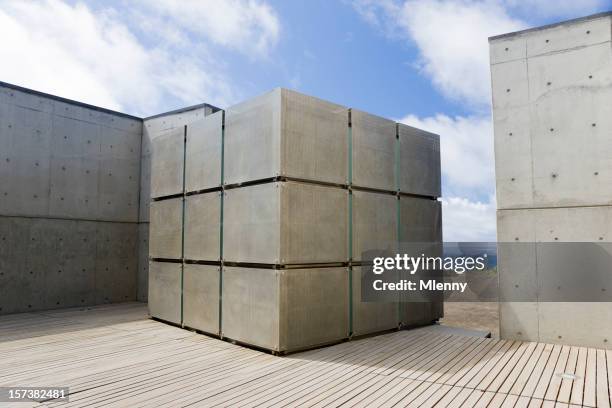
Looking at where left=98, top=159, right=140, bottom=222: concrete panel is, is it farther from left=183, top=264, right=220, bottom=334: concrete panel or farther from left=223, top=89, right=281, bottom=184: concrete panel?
left=223, top=89, right=281, bottom=184: concrete panel

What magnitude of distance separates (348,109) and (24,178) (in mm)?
7955

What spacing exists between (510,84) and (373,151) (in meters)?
2.53

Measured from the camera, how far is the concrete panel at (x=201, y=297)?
7215 millimetres

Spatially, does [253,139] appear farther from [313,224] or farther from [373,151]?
[373,151]

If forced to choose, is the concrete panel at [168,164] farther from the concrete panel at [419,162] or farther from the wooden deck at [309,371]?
the concrete panel at [419,162]

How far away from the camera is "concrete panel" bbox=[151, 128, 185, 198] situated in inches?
333

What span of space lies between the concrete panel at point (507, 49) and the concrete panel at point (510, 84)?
9cm

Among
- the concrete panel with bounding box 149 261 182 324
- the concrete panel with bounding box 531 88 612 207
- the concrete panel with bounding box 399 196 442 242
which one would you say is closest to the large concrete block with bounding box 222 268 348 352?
the concrete panel with bounding box 149 261 182 324

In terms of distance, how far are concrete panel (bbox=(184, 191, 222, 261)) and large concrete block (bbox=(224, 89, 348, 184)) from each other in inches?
26.3

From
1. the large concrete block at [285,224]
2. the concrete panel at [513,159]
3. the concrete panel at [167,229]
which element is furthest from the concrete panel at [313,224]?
the concrete panel at [167,229]

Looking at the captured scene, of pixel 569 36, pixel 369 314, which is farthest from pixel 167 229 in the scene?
pixel 569 36

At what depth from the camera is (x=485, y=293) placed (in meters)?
14.4

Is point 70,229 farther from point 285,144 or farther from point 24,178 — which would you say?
point 285,144

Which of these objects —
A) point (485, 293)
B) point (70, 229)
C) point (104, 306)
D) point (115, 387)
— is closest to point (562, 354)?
point (115, 387)
